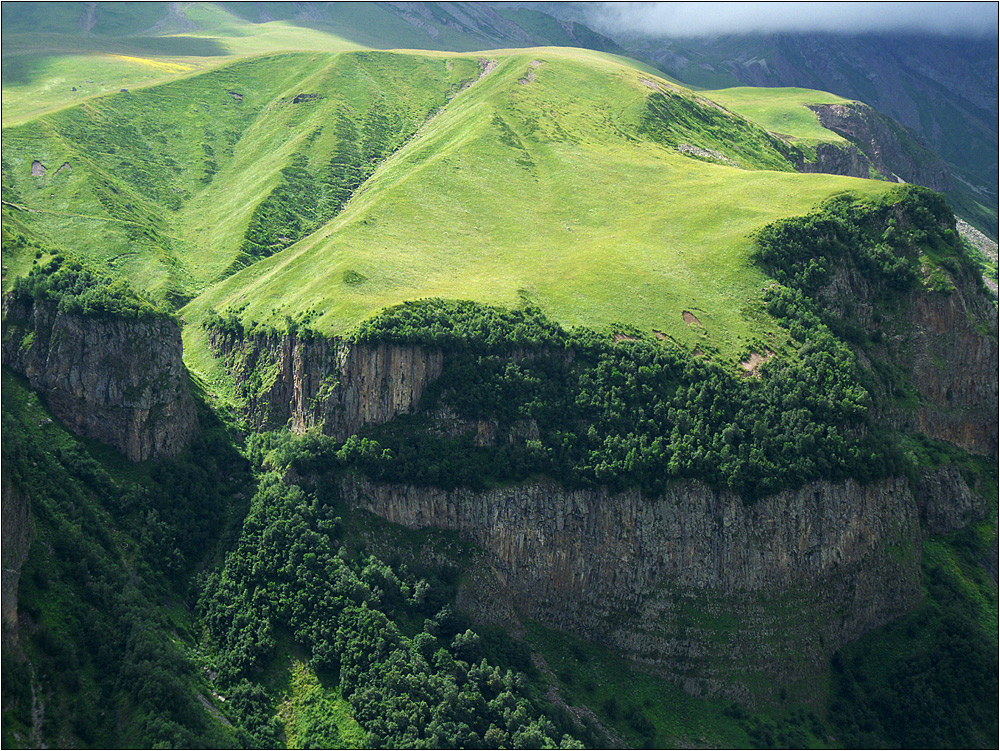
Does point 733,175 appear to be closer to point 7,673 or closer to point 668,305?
point 668,305

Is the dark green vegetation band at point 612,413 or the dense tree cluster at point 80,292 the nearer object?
the dark green vegetation band at point 612,413

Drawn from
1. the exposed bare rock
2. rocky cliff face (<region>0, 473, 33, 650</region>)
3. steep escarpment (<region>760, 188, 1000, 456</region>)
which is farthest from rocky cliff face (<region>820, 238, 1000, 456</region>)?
rocky cliff face (<region>0, 473, 33, 650</region>)

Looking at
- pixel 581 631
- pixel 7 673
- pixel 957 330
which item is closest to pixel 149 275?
pixel 7 673

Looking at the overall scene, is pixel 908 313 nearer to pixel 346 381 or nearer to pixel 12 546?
pixel 346 381

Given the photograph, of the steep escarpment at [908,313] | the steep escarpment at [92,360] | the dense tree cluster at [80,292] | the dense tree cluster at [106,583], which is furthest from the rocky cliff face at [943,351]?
the dense tree cluster at [80,292]

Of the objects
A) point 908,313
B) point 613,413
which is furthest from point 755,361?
point 908,313

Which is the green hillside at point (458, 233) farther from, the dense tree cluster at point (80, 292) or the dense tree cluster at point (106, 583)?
the dense tree cluster at point (106, 583)
